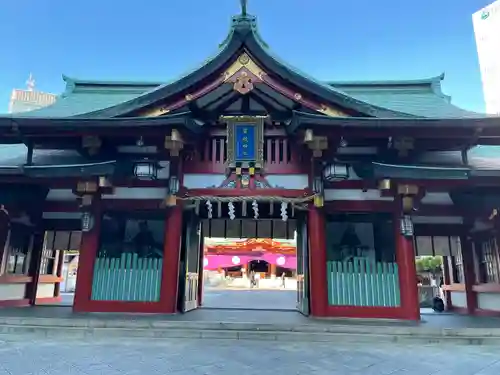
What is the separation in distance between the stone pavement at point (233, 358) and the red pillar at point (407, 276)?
5.81ft

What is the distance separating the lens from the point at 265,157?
9.84 m

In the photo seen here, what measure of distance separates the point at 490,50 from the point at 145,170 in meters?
65.9

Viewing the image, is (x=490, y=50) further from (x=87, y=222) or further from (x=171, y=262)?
(x=87, y=222)

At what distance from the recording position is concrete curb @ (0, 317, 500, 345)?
A: 24.1 ft

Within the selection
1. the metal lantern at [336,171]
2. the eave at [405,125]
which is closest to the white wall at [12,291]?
the eave at [405,125]

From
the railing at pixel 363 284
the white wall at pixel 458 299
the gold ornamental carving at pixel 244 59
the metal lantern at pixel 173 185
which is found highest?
the gold ornamental carving at pixel 244 59

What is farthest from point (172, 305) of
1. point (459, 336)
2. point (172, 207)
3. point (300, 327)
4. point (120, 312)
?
point (459, 336)

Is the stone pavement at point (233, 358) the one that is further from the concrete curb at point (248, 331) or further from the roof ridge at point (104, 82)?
the roof ridge at point (104, 82)

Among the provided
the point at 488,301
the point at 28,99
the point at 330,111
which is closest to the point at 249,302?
the point at 488,301

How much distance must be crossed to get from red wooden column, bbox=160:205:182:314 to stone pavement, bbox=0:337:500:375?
1949 mm

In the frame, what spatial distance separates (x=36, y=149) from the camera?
11164 millimetres

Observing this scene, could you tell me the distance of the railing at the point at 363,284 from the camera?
29.4 ft

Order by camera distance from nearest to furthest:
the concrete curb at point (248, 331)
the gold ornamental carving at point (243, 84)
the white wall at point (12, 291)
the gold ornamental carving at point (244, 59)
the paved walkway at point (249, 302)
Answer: the concrete curb at point (248, 331)
the gold ornamental carving at point (243, 84)
the gold ornamental carving at point (244, 59)
the white wall at point (12, 291)
the paved walkway at point (249, 302)

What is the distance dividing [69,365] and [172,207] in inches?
186
